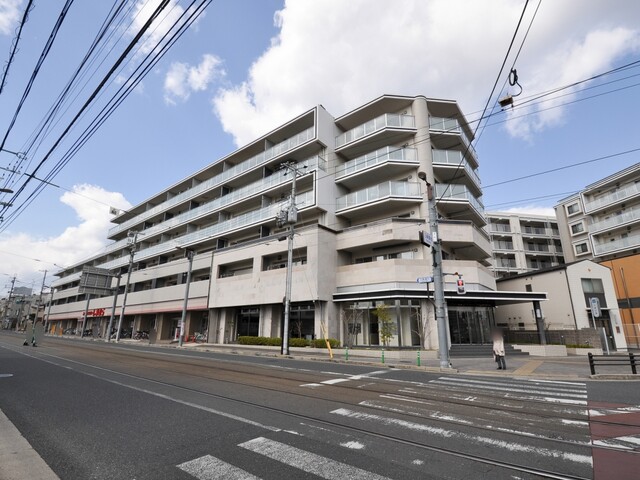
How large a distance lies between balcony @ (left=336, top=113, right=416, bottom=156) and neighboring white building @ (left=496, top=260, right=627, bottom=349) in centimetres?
1890

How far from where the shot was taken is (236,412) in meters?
6.41

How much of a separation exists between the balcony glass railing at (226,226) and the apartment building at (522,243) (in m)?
34.0

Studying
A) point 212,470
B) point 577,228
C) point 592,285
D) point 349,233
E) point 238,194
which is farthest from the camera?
point 577,228

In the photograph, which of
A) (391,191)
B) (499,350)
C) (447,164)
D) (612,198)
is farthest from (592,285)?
(499,350)

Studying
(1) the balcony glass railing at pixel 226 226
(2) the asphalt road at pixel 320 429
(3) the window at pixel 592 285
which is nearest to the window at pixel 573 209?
(3) the window at pixel 592 285

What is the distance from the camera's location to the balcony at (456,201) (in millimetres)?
26781

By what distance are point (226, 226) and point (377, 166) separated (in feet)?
58.9

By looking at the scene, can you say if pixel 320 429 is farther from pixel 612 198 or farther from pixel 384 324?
pixel 612 198

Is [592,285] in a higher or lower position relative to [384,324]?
higher

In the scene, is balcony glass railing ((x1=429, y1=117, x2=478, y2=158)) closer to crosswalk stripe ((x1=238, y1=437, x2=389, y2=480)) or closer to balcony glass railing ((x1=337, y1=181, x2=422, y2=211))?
balcony glass railing ((x1=337, y1=181, x2=422, y2=211))

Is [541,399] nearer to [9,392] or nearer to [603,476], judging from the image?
[603,476]

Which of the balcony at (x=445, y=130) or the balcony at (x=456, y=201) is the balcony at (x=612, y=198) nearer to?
the balcony at (x=456, y=201)

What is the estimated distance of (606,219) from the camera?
3903cm

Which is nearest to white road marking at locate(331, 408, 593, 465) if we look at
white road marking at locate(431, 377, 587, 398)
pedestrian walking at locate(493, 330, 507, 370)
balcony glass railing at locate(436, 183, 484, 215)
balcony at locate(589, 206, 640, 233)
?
white road marking at locate(431, 377, 587, 398)
